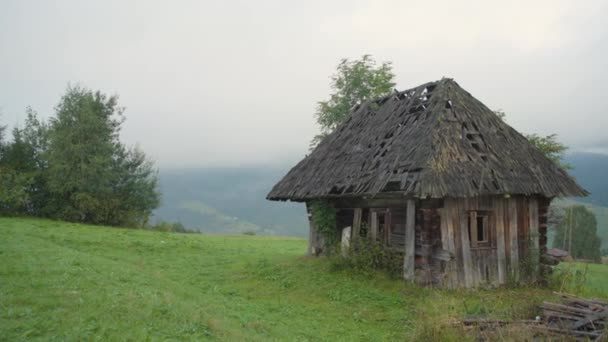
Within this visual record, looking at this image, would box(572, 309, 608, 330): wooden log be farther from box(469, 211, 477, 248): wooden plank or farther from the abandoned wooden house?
box(469, 211, 477, 248): wooden plank

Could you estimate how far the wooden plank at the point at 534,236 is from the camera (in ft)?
42.4

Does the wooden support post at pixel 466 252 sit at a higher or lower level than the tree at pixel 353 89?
lower

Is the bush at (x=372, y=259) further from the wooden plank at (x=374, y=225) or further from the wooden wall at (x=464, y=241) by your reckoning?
the wooden plank at (x=374, y=225)

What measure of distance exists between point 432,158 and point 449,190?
3.29 feet

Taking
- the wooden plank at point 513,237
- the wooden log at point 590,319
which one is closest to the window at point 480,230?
the wooden plank at point 513,237

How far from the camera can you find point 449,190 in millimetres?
10867

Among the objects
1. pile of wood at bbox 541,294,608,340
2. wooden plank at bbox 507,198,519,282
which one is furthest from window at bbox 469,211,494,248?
pile of wood at bbox 541,294,608,340

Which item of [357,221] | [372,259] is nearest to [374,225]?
[357,221]

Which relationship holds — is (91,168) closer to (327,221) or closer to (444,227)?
(327,221)

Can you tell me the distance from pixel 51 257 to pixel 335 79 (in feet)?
69.4

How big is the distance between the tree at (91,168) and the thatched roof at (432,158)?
A: 64.0ft

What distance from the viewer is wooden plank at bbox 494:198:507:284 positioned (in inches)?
490

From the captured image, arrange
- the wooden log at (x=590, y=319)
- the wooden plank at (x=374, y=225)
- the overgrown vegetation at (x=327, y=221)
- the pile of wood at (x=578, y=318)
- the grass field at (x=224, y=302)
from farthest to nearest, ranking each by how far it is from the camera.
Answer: the overgrown vegetation at (x=327, y=221) → the wooden plank at (x=374, y=225) → the wooden log at (x=590, y=319) → the pile of wood at (x=578, y=318) → the grass field at (x=224, y=302)

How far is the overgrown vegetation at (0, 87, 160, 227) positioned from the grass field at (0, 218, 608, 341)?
16652 millimetres
